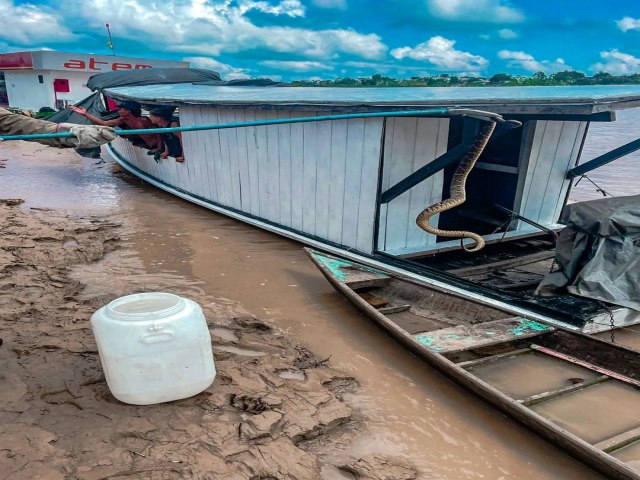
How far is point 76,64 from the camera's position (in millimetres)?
26828

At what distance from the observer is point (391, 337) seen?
13.3ft

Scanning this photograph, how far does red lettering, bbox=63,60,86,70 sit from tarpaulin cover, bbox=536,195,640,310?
3002 cm

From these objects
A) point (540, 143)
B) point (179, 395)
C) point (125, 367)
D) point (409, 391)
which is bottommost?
point (409, 391)

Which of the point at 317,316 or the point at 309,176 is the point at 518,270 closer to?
the point at 317,316

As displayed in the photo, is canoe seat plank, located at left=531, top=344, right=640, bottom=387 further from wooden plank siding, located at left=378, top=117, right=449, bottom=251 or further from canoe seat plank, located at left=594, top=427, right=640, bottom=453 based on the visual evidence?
wooden plank siding, located at left=378, top=117, right=449, bottom=251

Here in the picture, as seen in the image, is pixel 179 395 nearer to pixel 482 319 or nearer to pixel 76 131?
pixel 76 131

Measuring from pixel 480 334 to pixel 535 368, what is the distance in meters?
0.47

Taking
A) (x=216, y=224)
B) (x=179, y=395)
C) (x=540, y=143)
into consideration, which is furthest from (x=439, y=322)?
(x=216, y=224)

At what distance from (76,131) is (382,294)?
324 centimetres

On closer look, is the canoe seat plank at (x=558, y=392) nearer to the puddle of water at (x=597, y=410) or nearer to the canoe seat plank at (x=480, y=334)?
the puddle of water at (x=597, y=410)

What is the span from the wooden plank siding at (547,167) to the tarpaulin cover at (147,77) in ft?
29.4

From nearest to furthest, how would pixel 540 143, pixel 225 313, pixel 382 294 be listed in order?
pixel 225 313 → pixel 382 294 → pixel 540 143

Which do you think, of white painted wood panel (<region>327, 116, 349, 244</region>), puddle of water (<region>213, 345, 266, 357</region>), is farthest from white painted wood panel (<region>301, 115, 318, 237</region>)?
puddle of water (<region>213, 345, 266, 357</region>)

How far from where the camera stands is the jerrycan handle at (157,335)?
8.70 ft
